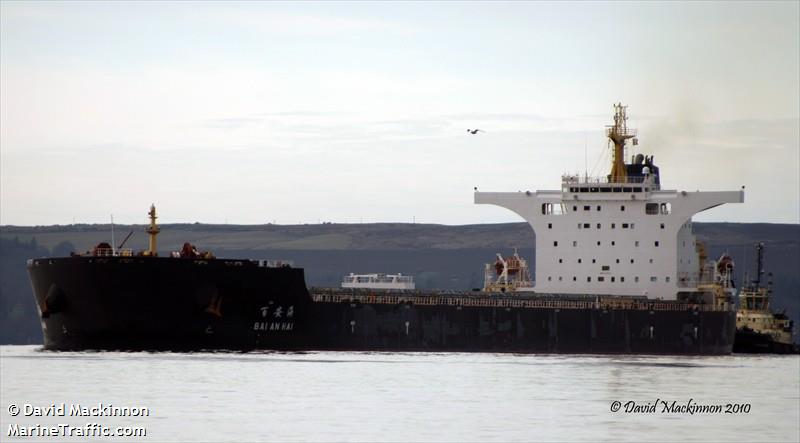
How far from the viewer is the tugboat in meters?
80.0

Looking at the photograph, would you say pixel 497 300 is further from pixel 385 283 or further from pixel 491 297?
pixel 385 283

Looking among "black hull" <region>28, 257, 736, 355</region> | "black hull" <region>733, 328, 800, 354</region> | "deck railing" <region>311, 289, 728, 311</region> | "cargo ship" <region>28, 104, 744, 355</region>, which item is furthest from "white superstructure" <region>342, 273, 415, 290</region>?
"black hull" <region>733, 328, 800, 354</region>

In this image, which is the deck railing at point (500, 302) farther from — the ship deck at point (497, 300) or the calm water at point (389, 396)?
the calm water at point (389, 396)

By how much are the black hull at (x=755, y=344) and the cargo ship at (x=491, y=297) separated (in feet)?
22.6

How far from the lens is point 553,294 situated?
226ft

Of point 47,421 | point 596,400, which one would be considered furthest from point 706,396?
point 47,421

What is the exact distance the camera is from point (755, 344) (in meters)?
79.9

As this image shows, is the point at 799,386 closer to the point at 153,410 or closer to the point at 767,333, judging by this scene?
the point at 153,410

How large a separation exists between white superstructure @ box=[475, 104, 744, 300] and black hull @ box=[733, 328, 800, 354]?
10.3 metres

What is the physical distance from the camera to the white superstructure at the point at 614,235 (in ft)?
228

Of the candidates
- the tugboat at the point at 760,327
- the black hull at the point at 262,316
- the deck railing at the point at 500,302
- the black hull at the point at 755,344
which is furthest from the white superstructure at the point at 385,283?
the black hull at the point at 755,344

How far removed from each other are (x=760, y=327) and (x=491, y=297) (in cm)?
2224
